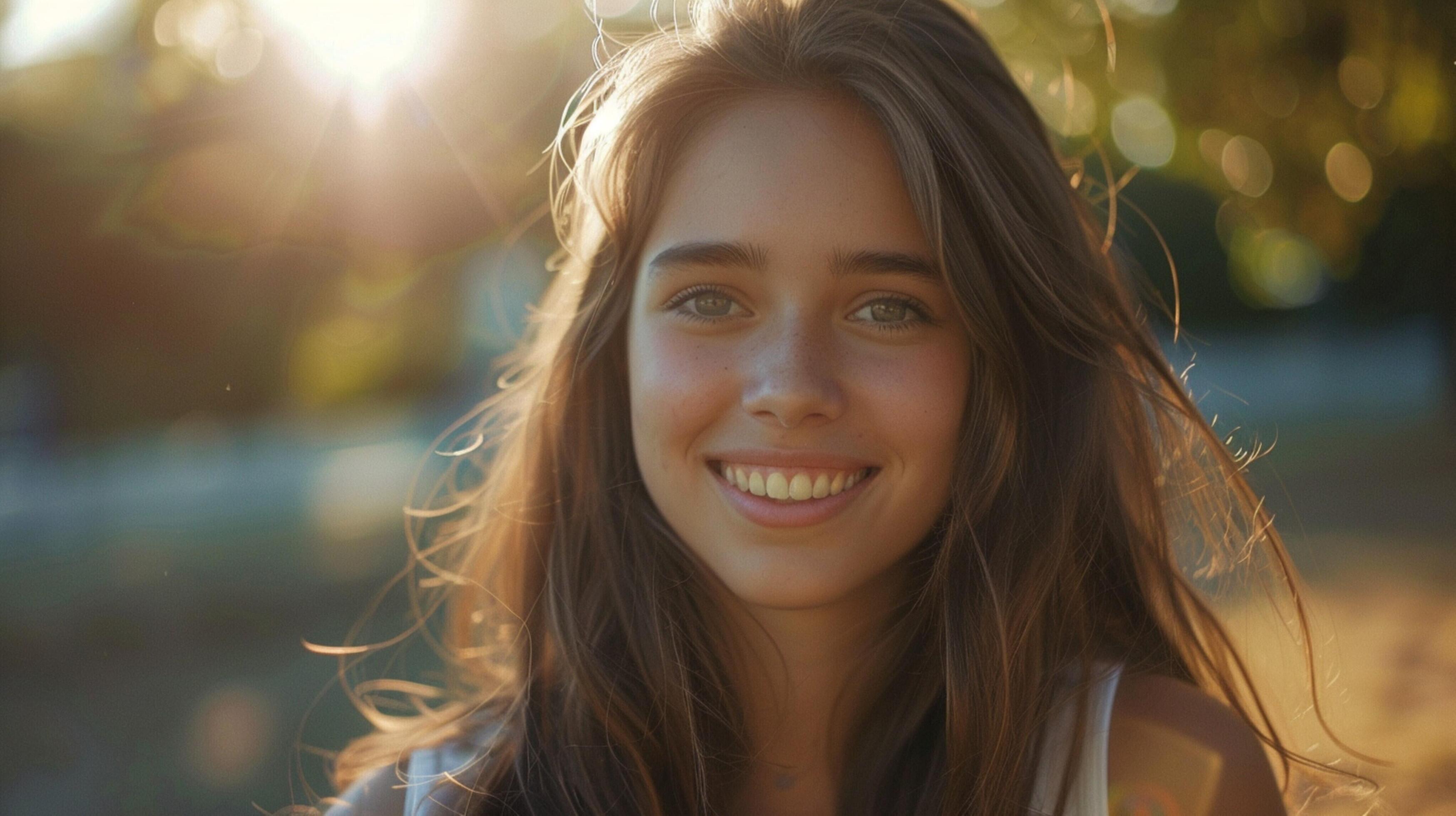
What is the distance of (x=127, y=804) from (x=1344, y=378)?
61.7 feet

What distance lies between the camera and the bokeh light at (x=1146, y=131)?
674 cm

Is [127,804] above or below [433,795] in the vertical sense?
below

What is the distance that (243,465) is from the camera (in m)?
14.7

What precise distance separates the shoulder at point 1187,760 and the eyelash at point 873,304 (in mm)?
756

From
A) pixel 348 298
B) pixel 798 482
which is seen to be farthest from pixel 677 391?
pixel 348 298

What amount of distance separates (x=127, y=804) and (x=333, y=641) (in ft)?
7.22

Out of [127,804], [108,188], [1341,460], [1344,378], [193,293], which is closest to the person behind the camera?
[127,804]

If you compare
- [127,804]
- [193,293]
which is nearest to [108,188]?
[193,293]

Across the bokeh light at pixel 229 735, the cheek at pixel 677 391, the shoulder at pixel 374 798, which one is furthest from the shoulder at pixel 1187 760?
the bokeh light at pixel 229 735

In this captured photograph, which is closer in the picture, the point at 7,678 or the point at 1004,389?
the point at 1004,389

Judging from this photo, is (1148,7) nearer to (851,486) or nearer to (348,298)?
(851,486)

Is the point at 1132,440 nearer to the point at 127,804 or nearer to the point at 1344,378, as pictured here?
the point at 127,804

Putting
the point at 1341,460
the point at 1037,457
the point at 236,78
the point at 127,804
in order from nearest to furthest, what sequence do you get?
the point at 1037,457
the point at 127,804
the point at 236,78
the point at 1341,460

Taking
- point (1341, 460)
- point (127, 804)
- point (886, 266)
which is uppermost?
point (1341, 460)
